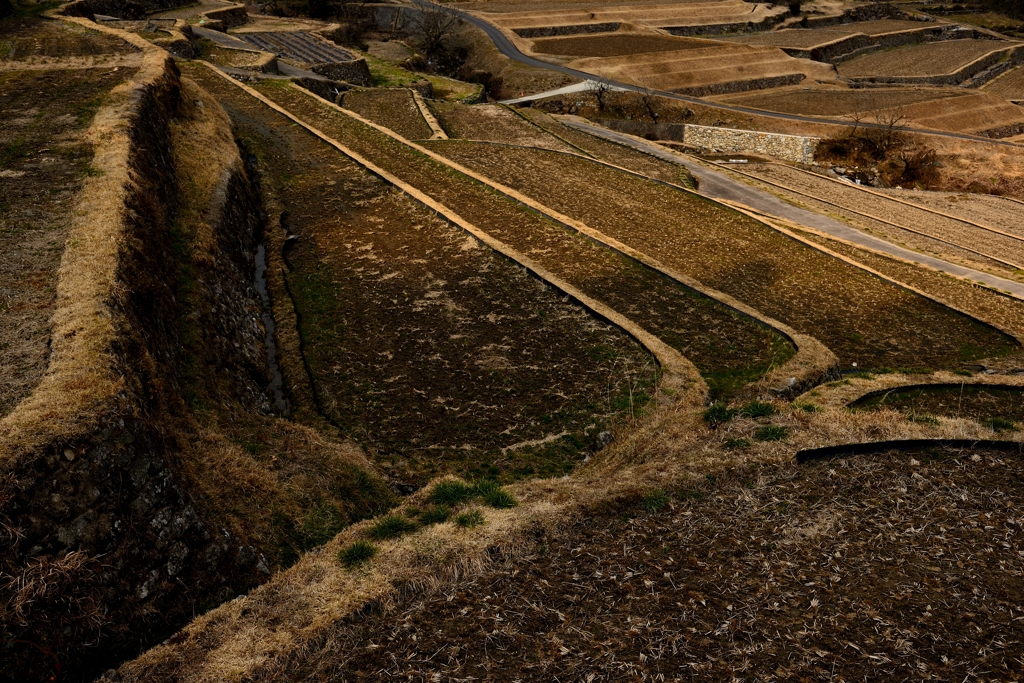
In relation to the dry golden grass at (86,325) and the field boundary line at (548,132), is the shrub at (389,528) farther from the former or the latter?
the field boundary line at (548,132)

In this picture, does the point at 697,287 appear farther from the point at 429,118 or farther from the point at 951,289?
the point at 429,118

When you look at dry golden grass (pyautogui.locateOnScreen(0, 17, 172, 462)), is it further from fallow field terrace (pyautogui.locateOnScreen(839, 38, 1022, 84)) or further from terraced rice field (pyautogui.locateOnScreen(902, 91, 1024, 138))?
fallow field terrace (pyautogui.locateOnScreen(839, 38, 1022, 84))

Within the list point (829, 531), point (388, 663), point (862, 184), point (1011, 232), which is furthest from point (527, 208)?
point (862, 184)

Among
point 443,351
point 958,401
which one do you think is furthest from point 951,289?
point 443,351

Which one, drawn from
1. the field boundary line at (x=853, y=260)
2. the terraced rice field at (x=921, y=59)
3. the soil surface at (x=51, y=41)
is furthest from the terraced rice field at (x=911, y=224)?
the terraced rice field at (x=921, y=59)

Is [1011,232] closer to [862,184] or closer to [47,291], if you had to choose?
[862,184]

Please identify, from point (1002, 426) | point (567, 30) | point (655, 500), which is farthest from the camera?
point (567, 30)
